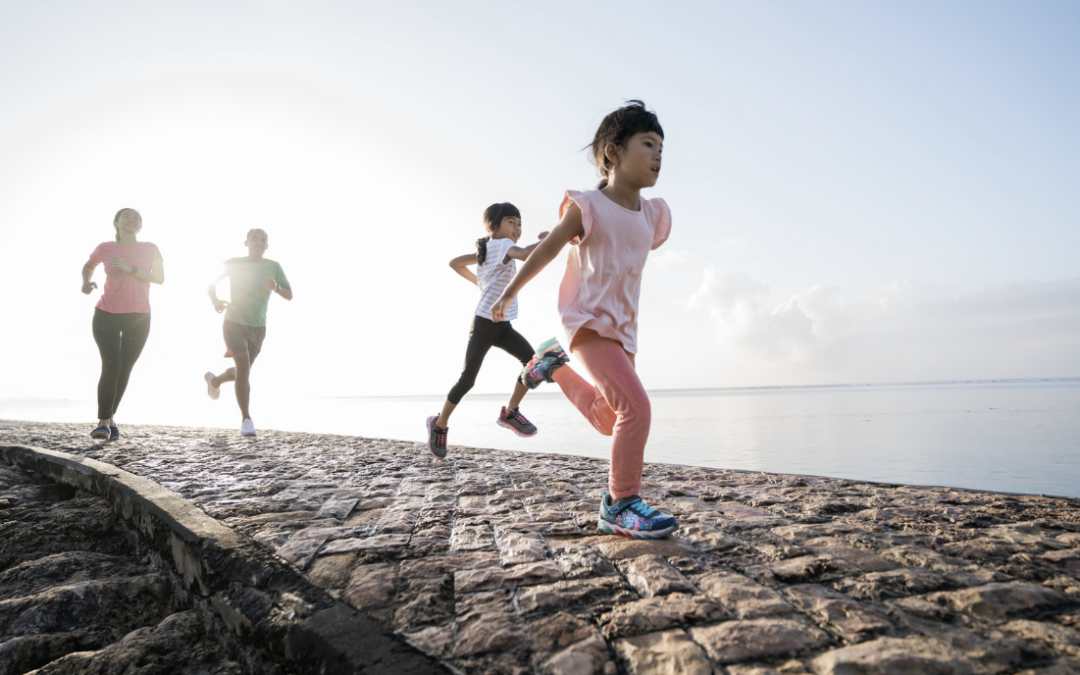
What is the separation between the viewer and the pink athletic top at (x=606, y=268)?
2.40 metres

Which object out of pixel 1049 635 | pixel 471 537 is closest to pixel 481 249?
pixel 471 537

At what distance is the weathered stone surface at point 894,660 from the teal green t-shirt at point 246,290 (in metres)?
6.62

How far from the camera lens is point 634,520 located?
6.99 ft

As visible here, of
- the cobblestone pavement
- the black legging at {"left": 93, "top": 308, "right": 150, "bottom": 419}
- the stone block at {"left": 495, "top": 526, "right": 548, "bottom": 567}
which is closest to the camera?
the cobblestone pavement

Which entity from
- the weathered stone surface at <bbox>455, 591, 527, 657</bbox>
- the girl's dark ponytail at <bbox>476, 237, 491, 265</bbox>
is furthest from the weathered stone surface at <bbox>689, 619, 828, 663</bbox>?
the girl's dark ponytail at <bbox>476, 237, 491, 265</bbox>

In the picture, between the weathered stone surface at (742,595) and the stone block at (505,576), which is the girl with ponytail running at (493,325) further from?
the weathered stone surface at (742,595)

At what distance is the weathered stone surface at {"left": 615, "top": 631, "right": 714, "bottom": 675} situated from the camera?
114cm

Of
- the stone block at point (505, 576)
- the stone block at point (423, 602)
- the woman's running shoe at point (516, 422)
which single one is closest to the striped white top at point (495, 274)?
the woman's running shoe at point (516, 422)

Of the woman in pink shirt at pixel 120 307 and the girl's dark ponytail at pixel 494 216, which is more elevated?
the girl's dark ponytail at pixel 494 216

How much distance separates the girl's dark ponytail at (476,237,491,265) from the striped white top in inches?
1.5

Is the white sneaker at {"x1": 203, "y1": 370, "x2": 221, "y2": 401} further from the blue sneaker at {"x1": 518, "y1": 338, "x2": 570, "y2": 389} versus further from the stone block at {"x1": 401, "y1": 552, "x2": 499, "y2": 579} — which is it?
the stone block at {"x1": 401, "y1": 552, "x2": 499, "y2": 579}

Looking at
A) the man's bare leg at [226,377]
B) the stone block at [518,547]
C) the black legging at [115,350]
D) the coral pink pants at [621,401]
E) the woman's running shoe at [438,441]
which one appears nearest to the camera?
the stone block at [518,547]

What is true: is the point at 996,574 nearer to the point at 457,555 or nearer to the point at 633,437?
the point at 633,437

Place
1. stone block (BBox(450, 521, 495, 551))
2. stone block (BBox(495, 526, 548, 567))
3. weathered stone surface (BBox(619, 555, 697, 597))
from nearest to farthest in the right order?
1. weathered stone surface (BBox(619, 555, 697, 597))
2. stone block (BBox(495, 526, 548, 567))
3. stone block (BBox(450, 521, 495, 551))
